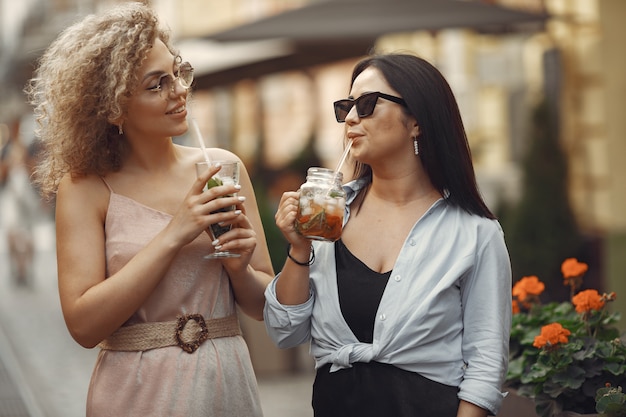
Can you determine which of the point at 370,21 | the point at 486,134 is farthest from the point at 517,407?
the point at 486,134

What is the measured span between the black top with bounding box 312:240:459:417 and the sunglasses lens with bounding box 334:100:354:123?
0.39m

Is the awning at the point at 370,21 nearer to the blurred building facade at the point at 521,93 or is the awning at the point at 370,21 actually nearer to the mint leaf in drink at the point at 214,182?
the blurred building facade at the point at 521,93

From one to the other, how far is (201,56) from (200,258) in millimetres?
11648

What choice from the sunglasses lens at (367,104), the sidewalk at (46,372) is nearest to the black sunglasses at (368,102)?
the sunglasses lens at (367,104)

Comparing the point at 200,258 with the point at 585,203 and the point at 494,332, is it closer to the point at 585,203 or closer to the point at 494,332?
the point at 494,332

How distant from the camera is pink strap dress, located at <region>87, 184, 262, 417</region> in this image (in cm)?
305

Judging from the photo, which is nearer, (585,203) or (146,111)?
(146,111)

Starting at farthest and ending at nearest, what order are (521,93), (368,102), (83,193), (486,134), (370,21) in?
(486,134) < (521,93) < (370,21) < (83,193) < (368,102)

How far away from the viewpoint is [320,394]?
309 centimetres

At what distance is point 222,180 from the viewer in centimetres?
294

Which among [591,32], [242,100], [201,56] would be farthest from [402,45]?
[242,100]

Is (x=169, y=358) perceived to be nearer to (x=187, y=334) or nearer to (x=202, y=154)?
(x=187, y=334)

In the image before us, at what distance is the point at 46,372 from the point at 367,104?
6.38 m

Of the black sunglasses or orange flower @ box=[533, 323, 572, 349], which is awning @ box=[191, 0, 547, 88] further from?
the black sunglasses
